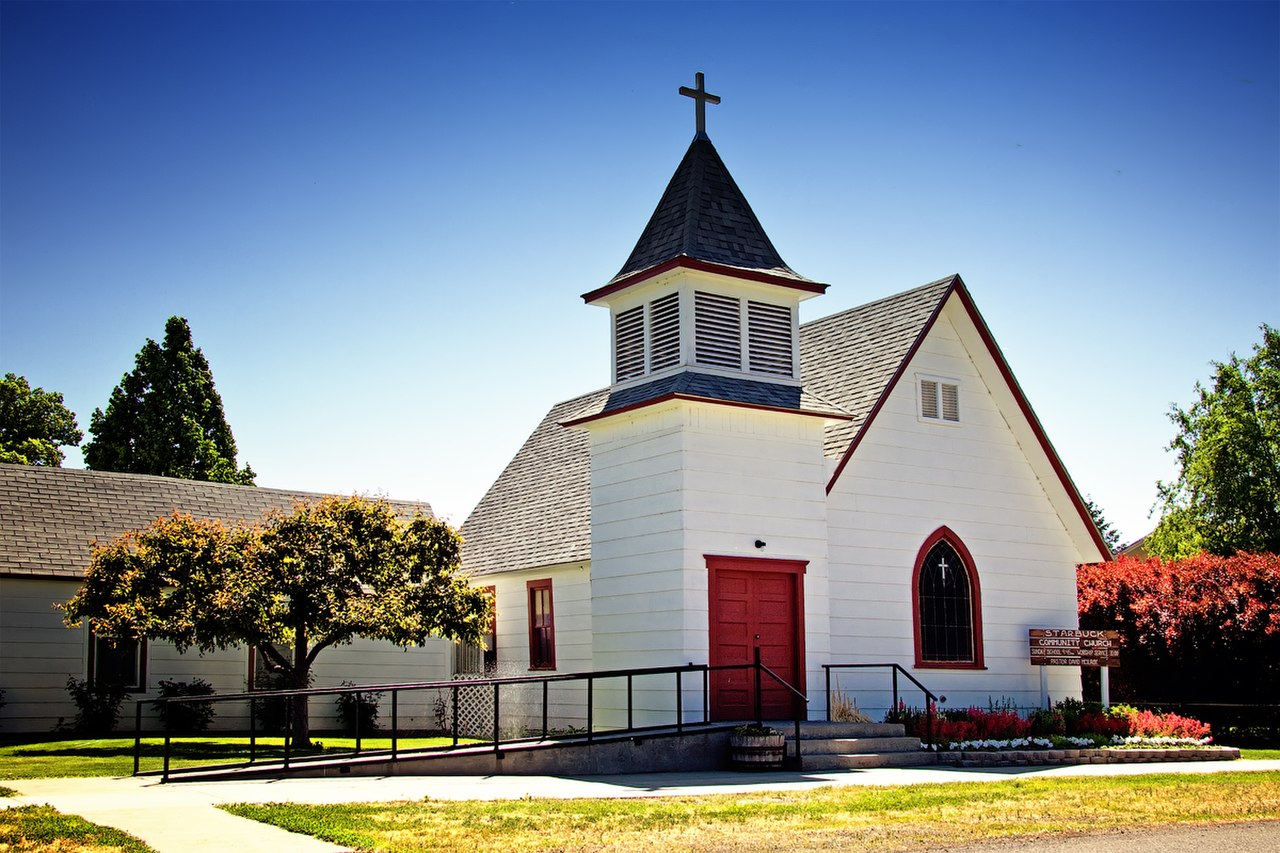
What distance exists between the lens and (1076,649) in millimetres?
23531

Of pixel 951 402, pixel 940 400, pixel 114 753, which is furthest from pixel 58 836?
pixel 951 402

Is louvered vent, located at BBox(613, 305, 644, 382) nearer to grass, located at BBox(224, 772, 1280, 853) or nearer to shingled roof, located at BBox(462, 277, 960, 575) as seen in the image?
shingled roof, located at BBox(462, 277, 960, 575)

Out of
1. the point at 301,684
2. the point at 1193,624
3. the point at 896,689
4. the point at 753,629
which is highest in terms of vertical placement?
the point at 753,629

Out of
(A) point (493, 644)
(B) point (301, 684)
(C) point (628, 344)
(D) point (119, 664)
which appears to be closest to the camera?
(B) point (301, 684)

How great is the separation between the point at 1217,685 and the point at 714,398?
45.8ft

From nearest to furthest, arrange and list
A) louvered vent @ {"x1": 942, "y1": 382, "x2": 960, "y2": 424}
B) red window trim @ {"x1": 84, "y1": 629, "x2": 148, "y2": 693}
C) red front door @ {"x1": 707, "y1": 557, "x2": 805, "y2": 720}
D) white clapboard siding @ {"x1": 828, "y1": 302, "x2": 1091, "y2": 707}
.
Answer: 1. red front door @ {"x1": 707, "y1": 557, "x2": 805, "y2": 720}
2. white clapboard siding @ {"x1": 828, "y1": 302, "x2": 1091, "y2": 707}
3. louvered vent @ {"x1": 942, "y1": 382, "x2": 960, "y2": 424}
4. red window trim @ {"x1": 84, "y1": 629, "x2": 148, "y2": 693}

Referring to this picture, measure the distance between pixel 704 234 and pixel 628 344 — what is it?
2.25 m

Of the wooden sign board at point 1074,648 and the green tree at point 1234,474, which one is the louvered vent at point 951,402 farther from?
the green tree at point 1234,474

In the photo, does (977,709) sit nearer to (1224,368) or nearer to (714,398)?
(714,398)

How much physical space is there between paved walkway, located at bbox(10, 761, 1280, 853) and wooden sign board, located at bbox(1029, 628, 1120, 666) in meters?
4.76

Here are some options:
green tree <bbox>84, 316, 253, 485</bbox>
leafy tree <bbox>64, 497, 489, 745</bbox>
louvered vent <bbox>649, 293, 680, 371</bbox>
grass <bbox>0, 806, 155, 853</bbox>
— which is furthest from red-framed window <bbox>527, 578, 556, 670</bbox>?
green tree <bbox>84, 316, 253, 485</bbox>

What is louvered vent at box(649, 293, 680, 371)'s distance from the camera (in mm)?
21359

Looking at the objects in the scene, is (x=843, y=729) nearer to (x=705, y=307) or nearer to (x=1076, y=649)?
(x=1076, y=649)

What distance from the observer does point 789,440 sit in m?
21.3
